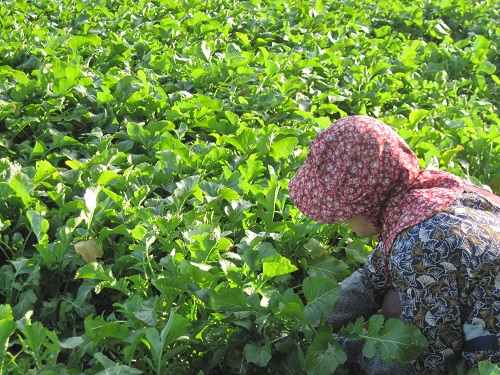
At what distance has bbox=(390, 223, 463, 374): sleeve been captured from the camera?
2.39 meters

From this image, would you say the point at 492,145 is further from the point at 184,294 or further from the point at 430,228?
the point at 184,294

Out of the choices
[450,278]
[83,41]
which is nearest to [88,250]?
[450,278]

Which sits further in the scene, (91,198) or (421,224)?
(91,198)

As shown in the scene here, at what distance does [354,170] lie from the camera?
2527mm

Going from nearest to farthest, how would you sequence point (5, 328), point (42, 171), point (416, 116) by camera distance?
point (5, 328)
point (42, 171)
point (416, 116)

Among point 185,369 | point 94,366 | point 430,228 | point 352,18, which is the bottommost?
point 352,18

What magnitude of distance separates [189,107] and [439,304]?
2.15 m

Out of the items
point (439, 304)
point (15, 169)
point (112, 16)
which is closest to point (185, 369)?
point (439, 304)

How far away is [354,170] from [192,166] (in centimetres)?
126

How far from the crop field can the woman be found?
0.49 ft

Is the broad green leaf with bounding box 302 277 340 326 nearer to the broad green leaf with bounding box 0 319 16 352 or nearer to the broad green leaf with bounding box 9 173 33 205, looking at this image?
the broad green leaf with bounding box 0 319 16 352

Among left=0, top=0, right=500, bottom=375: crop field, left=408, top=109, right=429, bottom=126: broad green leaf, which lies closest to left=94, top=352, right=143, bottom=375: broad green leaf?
left=0, top=0, right=500, bottom=375: crop field

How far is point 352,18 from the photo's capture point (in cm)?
655

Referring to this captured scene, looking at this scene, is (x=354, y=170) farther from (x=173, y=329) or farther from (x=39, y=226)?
(x=39, y=226)
